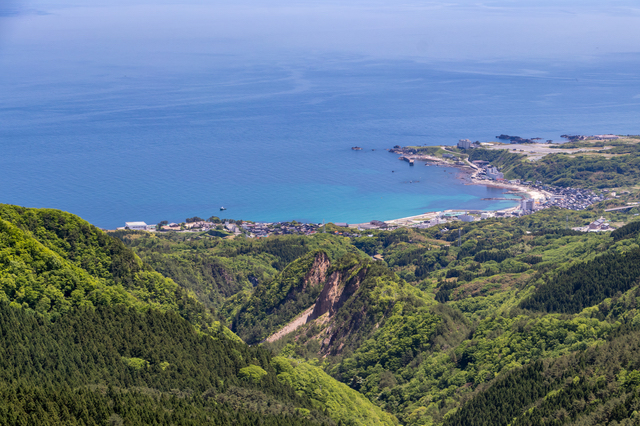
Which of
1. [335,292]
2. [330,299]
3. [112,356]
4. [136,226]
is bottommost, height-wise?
[136,226]

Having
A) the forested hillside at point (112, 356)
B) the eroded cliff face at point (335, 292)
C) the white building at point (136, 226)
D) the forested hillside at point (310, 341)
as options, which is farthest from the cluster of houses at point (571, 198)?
the forested hillside at point (112, 356)

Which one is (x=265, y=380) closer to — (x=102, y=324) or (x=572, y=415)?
(x=102, y=324)

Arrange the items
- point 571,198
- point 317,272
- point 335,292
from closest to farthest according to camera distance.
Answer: point 335,292
point 317,272
point 571,198

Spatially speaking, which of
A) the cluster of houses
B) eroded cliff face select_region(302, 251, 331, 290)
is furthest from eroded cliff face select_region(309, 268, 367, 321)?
the cluster of houses

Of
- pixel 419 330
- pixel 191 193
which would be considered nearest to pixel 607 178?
pixel 191 193

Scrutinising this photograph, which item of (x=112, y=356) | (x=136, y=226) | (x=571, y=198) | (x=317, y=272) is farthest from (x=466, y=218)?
(x=112, y=356)

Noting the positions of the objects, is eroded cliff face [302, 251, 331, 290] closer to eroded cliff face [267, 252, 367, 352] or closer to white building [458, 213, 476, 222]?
eroded cliff face [267, 252, 367, 352]

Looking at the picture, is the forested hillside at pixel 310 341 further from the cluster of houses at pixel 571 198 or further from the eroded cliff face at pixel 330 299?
the cluster of houses at pixel 571 198

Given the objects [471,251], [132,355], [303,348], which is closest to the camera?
[132,355]

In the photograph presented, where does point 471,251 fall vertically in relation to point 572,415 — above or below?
below

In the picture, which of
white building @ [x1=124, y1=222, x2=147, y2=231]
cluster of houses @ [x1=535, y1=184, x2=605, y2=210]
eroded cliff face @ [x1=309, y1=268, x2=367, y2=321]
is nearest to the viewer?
eroded cliff face @ [x1=309, y1=268, x2=367, y2=321]

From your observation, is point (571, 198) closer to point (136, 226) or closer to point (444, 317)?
point (136, 226)
